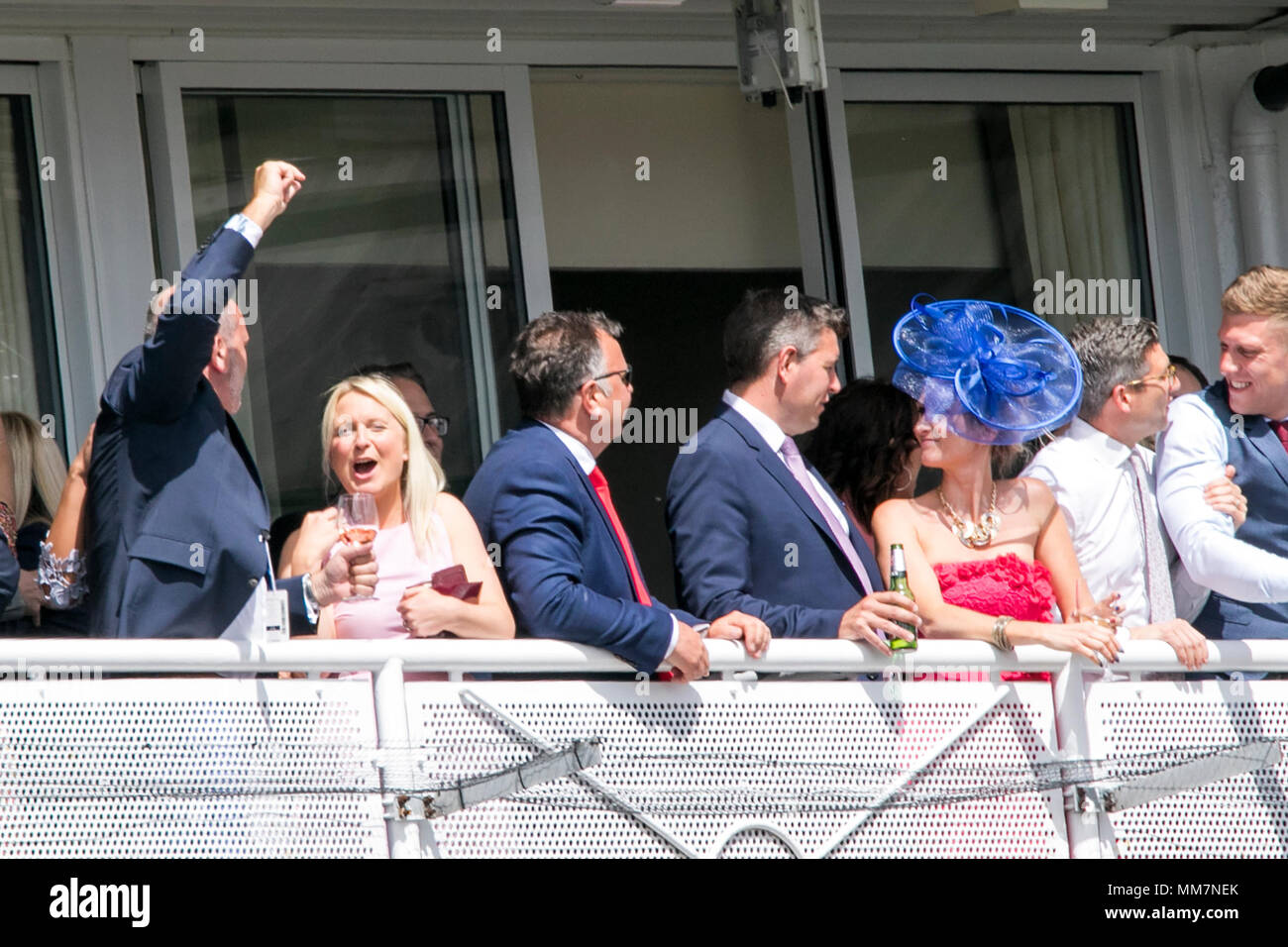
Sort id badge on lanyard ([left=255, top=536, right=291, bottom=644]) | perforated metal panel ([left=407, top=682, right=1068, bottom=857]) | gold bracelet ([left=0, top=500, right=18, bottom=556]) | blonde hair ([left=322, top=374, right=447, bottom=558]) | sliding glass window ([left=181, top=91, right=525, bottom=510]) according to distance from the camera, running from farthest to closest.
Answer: sliding glass window ([left=181, top=91, right=525, bottom=510]) → gold bracelet ([left=0, top=500, right=18, bottom=556]) → blonde hair ([left=322, top=374, right=447, bottom=558]) → perforated metal panel ([left=407, top=682, right=1068, bottom=857]) → id badge on lanyard ([left=255, top=536, right=291, bottom=644])

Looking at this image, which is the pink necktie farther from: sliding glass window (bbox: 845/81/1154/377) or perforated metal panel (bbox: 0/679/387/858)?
sliding glass window (bbox: 845/81/1154/377)

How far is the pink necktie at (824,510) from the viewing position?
Result: 4637 millimetres

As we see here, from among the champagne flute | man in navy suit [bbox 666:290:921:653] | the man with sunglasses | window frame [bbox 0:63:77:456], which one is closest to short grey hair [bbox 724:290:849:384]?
man in navy suit [bbox 666:290:921:653]

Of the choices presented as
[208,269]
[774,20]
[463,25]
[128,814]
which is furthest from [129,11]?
[128,814]

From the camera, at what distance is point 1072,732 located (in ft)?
14.8

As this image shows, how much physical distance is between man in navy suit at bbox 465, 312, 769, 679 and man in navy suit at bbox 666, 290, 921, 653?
0.15 m

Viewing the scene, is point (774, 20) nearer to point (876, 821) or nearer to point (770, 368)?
point (770, 368)

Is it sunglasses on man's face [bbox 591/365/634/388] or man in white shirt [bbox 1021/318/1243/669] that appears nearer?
sunglasses on man's face [bbox 591/365/634/388]

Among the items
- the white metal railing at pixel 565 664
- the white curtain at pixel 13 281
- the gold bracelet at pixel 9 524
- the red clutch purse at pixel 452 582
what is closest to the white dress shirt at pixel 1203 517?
the white metal railing at pixel 565 664

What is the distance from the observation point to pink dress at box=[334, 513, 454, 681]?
431cm

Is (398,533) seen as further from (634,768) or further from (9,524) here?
(9,524)

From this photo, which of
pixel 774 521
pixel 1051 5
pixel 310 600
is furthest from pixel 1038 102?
pixel 310 600

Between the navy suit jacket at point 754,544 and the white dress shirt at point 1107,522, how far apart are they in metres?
0.60

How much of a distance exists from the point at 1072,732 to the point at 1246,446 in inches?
39.7
